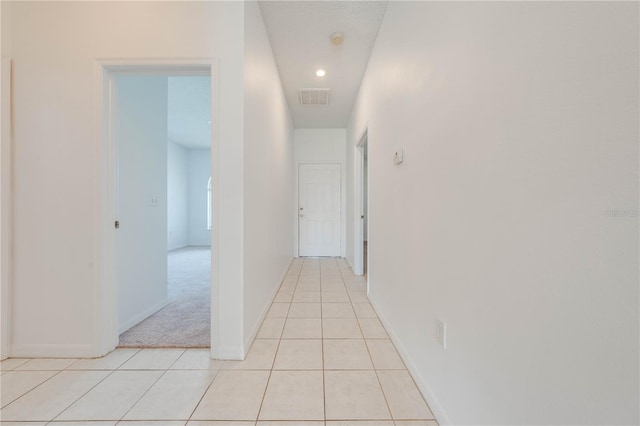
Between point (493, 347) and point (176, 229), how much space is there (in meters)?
7.57

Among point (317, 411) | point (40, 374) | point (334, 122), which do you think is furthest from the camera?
point (334, 122)

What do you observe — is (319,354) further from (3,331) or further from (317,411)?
(3,331)

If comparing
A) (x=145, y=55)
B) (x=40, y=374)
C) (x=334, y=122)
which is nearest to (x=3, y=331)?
(x=40, y=374)

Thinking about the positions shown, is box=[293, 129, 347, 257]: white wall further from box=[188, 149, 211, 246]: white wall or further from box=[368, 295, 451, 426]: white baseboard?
box=[188, 149, 211, 246]: white wall

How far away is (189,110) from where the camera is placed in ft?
15.8

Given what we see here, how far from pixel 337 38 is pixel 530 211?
2.52 metres

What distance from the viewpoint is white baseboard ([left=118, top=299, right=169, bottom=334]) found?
6.76 ft

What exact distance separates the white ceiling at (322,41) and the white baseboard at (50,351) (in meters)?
2.88

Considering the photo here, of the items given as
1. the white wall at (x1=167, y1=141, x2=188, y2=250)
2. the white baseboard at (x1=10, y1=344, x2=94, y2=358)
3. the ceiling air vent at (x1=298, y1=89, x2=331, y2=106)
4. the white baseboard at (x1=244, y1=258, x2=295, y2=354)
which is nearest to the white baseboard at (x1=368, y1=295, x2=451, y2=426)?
the white baseboard at (x1=244, y1=258, x2=295, y2=354)

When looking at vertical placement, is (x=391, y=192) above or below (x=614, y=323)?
above

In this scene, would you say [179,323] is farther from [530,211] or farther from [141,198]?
[530,211]

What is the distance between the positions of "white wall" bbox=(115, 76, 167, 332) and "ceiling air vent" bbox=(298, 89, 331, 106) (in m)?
1.82

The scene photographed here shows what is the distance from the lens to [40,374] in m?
1.53

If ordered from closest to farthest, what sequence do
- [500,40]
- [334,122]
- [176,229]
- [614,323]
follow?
[614,323] < [500,40] < [334,122] < [176,229]
